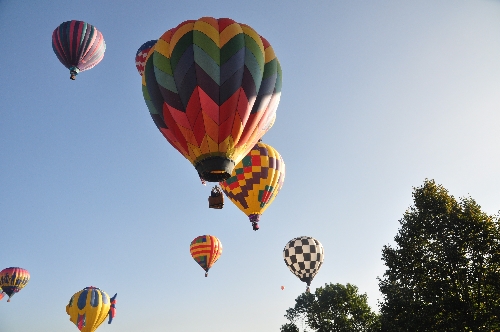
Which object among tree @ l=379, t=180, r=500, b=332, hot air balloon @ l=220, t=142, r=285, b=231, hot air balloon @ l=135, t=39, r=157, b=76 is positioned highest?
hot air balloon @ l=135, t=39, r=157, b=76

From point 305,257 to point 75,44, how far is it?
2299 cm

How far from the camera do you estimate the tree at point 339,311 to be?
109ft

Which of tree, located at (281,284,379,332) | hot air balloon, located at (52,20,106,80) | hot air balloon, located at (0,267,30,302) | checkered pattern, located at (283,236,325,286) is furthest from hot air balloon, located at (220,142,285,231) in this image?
hot air balloon, located at (0,267,30,302)

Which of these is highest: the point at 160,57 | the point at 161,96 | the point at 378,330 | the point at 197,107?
the point at 160,57

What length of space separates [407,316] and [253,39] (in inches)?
606

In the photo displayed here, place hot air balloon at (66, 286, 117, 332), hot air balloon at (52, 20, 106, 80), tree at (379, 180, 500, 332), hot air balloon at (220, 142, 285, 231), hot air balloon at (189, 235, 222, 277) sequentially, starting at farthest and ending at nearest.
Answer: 1. hot air balloon at (66, 286, 117, 332)
2. hot air balloon at (189, 235, 222, 277)
3. hot air balloon at (52, 20, 106, 80)
4. hot air balloon at (220, 142, 285, 231)
5. tree at (379, 180, 500, 332)

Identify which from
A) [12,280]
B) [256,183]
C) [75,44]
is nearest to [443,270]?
[256,183]

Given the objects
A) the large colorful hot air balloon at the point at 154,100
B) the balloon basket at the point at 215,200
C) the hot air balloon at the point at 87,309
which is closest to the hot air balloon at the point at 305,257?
the balloon basket at the point at 215,200

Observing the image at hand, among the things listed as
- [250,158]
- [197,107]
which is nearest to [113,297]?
[250,158]

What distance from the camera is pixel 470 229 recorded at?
16.6 m

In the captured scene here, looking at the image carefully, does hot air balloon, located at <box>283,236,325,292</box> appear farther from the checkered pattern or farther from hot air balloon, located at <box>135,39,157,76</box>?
hot air balloon, located at <box>135,39,157,76</box>

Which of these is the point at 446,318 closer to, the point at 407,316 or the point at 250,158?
the point at 407,316

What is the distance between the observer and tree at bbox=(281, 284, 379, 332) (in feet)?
109

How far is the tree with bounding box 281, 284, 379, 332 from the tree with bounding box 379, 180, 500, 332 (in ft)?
57.0
